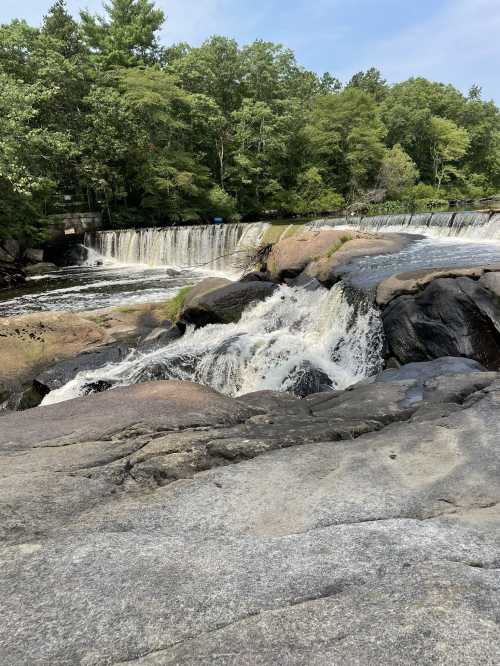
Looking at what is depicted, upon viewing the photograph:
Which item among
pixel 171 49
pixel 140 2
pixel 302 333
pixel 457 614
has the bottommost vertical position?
pixel 302 333

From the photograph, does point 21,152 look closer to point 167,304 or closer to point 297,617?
point 167,304

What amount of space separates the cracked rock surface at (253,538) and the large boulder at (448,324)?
120 inches

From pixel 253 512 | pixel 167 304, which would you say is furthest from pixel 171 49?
pixel 253 512

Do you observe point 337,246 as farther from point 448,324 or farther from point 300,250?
point 448,324

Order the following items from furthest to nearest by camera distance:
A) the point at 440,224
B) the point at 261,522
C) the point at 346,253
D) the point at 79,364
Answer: the point at 440,224 → the point at 346,253 → the point at 79,364 → the point at 261,522

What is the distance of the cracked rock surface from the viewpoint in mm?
Result: 1882

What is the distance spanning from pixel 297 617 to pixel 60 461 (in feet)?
8.70

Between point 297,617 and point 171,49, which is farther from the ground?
point 171,49

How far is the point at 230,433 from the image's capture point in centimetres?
437

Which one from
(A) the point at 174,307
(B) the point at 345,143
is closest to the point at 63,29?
(B) the point at 345,143

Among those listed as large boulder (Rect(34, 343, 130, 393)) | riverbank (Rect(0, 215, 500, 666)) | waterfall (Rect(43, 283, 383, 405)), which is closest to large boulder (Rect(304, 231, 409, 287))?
waterfall (Rect(43, 283, 383, 405))

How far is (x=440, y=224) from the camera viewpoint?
62.3 ft

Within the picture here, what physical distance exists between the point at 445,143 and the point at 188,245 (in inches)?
1539

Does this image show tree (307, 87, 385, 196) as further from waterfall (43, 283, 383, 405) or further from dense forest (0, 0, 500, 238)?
waterfall (43, 283, 383, 405)
